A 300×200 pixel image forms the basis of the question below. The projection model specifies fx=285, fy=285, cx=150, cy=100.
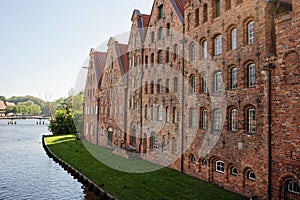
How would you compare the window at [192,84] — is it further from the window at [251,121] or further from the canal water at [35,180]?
the canal water at [35,180]

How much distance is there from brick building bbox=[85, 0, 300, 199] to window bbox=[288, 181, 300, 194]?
42 millimetres

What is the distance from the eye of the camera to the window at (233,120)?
15589 mm

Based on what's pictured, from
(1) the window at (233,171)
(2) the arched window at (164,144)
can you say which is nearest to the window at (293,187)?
(1) the window at (233,171)

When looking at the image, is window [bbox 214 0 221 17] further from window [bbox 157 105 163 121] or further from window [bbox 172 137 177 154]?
window [bbox 172 137 177 154]

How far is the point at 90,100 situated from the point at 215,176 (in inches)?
1126

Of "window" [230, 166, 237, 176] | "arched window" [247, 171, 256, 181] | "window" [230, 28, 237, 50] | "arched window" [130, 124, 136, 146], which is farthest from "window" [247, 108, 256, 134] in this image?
"arched window" [130, 124, 136, 146]

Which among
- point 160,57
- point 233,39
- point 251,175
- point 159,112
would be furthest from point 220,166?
point 160,57

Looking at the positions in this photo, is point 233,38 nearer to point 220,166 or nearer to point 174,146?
point 220,166

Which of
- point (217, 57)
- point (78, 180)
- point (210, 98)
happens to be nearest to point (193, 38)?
point (217, 57)

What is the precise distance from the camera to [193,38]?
63.6ft

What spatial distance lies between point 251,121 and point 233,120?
4.61 ft

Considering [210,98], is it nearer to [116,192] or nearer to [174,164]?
[174,164]

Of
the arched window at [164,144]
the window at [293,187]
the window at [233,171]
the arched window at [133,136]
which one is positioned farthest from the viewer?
the arched window at [133,136]

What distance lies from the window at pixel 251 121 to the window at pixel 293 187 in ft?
10.0
